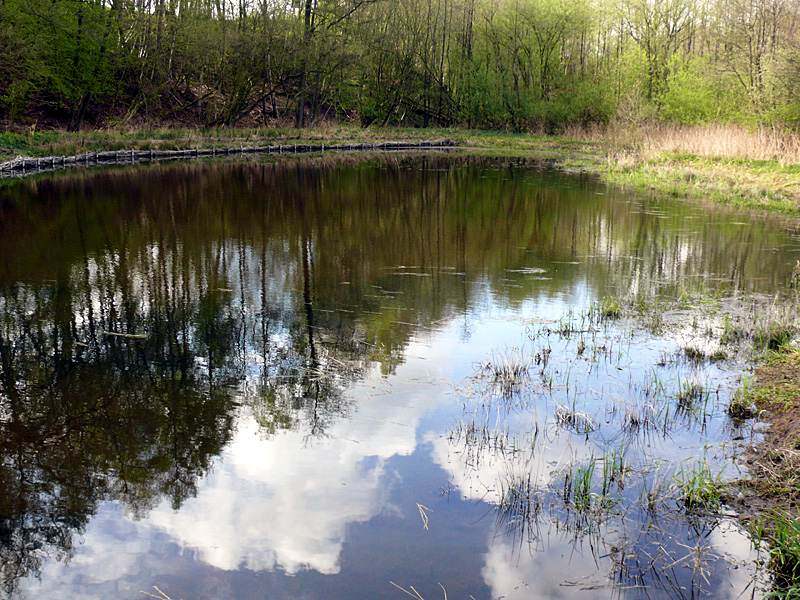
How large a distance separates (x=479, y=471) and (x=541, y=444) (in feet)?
1.90

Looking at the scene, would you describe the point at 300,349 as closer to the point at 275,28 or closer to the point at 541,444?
the point at 541,444

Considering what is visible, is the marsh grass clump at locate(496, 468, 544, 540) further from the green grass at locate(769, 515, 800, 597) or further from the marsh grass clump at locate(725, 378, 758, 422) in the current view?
the marsh grass clump at locate(725, 378, 758, 422)

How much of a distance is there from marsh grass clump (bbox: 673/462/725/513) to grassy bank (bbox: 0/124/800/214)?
1318cm

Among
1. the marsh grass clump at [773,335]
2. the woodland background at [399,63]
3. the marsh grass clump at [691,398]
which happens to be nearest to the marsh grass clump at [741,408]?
the marsh grass clump at [691,398]

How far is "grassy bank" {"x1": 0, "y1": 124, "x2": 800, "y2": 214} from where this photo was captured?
17797 millimetres

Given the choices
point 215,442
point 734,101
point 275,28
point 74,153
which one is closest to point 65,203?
point 74,153

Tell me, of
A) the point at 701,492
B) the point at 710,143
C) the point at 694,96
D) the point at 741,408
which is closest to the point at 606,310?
the point at 741,408

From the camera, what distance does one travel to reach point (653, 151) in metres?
23.8

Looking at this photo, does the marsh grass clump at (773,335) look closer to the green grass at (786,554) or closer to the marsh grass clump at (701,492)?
the marsh grass clump at (701,492)

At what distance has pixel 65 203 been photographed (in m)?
15.4

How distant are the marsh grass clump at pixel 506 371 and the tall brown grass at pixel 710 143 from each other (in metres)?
15.9

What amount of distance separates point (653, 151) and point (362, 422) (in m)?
21.3

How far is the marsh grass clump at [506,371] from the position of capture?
19.3 feet

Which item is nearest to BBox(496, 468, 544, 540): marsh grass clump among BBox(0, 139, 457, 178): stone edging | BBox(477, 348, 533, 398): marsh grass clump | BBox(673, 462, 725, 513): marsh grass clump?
BBox(673, 462, 725, 513): marsh grass clump
